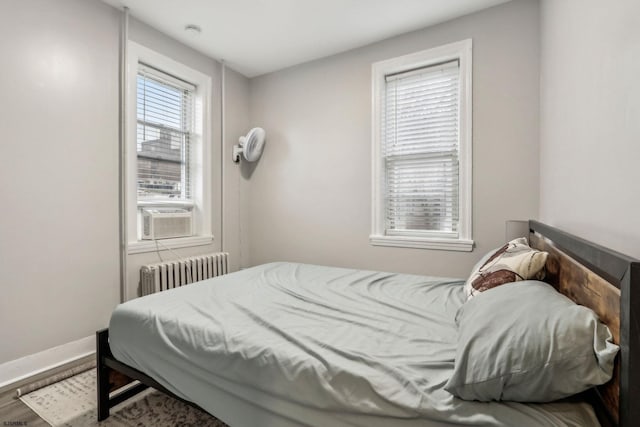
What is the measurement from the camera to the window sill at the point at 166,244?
263 centimetres

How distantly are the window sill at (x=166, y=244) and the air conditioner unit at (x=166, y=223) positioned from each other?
0.04 meters

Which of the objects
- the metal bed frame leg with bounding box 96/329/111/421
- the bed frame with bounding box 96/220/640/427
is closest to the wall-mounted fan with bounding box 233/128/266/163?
the metal bed frame leg with bounding box 96/329/111/421

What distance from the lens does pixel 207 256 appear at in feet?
10.2

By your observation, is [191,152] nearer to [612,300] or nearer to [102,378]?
[102,378]

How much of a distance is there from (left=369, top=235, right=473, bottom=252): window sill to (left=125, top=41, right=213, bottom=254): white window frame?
1.79 metres

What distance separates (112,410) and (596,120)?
265cm

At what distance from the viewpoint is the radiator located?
261 centimetres

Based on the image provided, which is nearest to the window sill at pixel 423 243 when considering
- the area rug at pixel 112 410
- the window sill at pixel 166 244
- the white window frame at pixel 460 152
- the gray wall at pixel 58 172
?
the white window frame at pixel 460 152

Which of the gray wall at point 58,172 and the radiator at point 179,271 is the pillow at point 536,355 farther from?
the gray wall at point 58,172

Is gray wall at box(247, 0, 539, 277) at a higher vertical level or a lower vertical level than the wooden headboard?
higher

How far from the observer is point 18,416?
64.5 inches

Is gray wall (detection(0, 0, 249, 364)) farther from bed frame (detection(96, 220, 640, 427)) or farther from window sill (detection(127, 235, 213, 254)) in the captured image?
bed frame (detection(96, 220, 640, 427))

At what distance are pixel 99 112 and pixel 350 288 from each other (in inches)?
92.7

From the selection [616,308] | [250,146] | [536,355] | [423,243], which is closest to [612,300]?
[616,308]
